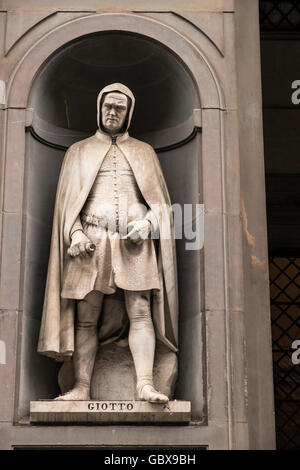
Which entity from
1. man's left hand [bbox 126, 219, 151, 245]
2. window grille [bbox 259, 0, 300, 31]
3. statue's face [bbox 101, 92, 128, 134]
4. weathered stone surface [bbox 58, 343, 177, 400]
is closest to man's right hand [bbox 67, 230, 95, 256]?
man's left hand [bbox 126, 219, 151, 245]

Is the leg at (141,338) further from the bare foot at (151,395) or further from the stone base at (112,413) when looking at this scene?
the stone base at (112,413)

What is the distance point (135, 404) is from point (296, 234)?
6.10 m

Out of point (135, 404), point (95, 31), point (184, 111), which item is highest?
point (95, 31)

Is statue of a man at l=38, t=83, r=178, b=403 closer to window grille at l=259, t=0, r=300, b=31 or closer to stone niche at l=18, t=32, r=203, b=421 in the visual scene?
stone niche at l=18, t=32, r=203, b=421

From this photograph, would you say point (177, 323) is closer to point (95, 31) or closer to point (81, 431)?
point (81, 431)

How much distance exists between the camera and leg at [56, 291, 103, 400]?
10438 millimetres

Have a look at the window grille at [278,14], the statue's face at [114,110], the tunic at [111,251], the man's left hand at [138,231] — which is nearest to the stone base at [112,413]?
the tunic at [111,251]

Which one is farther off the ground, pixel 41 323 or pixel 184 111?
pixel 184 111

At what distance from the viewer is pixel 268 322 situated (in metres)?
10.5

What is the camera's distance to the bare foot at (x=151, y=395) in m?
9.98

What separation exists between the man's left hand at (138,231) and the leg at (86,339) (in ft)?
2.07
